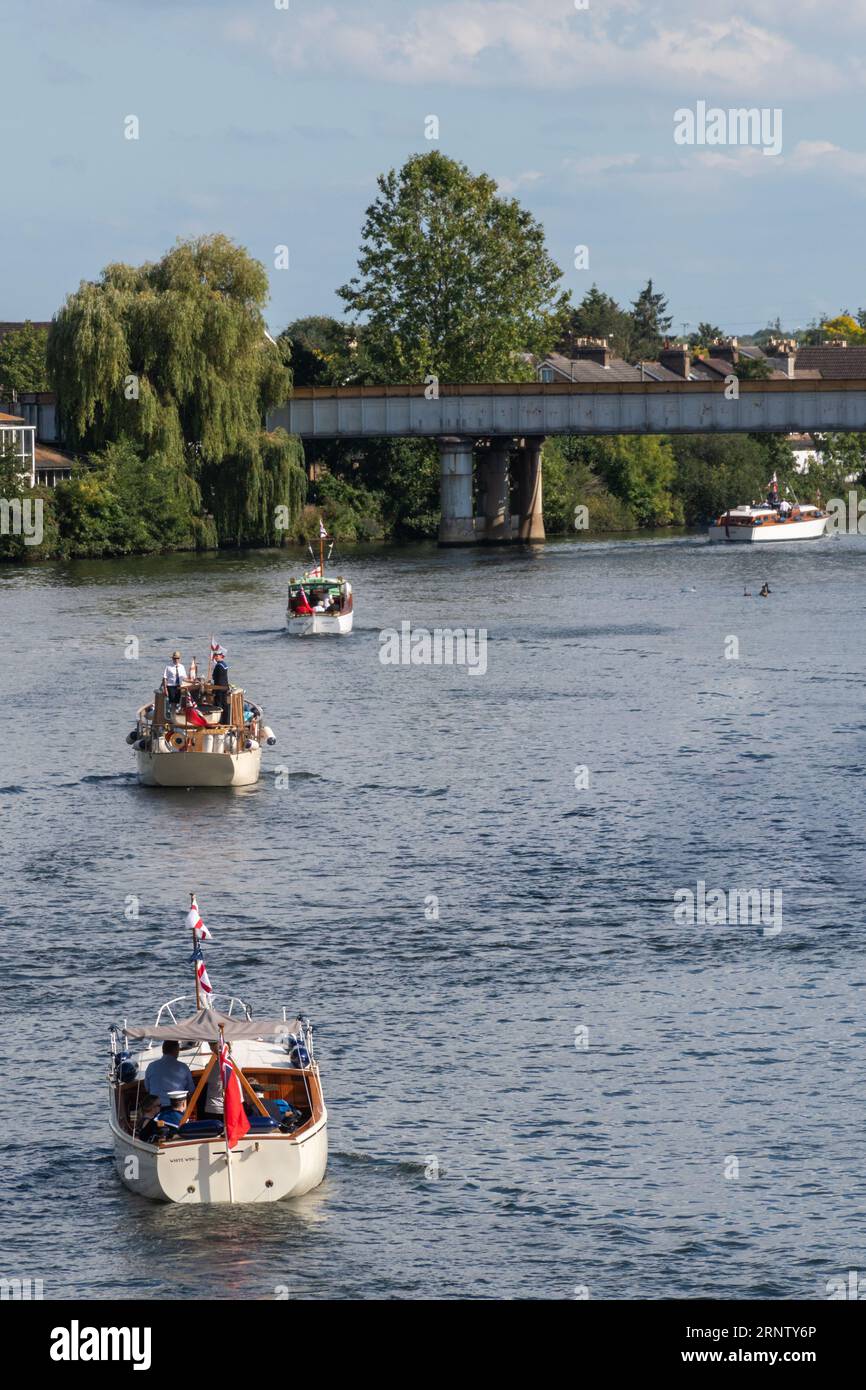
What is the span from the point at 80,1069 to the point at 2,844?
55.1 feet

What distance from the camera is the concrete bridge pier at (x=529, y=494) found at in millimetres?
155875

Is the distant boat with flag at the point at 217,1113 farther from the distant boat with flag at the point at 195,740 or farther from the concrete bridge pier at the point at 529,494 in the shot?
the concrete bridge pier at the point at 529,494

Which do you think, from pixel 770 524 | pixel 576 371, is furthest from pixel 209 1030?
pixel 576 371

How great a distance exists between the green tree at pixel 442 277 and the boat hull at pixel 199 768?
109 metres

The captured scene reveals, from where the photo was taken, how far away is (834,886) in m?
45.4

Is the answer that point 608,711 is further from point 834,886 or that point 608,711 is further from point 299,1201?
Answer: point 299,1201

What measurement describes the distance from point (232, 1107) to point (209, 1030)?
2069mm

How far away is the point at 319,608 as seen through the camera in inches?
3585

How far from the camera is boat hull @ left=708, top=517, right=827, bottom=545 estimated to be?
149 meters

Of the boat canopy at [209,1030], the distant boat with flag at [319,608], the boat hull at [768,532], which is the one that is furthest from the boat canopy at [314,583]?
the boat canopy at [209,1030]

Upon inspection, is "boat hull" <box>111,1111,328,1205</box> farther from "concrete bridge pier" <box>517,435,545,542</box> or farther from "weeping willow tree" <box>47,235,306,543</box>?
"concrete bridge pier" <box>517,435,545,542</box>

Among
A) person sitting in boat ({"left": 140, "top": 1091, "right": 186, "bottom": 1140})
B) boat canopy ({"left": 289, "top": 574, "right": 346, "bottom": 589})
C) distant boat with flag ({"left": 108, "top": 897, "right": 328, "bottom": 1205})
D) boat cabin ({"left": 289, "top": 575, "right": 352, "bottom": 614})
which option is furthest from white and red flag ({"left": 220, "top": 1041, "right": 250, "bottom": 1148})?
boat canopy ({"left": 289, "top": 574, "right": 346, "bottom": 589})
